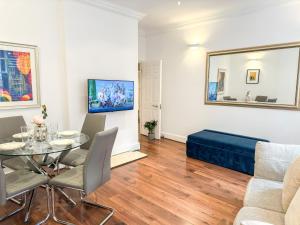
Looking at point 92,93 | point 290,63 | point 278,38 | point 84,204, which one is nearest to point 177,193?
point 84,204

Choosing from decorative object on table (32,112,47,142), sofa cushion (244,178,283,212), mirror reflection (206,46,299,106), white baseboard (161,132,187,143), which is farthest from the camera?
white baseboard (161,132,187,143)

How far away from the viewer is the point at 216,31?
425cm

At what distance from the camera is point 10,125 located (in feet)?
8.98

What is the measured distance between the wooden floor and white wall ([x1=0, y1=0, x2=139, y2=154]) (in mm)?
1253

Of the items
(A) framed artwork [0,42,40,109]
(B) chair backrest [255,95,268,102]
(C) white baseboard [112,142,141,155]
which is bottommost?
(C) white baseboard [112,142,141,155]

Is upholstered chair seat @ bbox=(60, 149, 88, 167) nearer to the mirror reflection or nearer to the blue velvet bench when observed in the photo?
the blue velvet bench

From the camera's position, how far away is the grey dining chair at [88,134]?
2.70 meters

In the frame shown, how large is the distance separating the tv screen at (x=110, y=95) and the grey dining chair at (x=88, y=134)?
1.66 ft

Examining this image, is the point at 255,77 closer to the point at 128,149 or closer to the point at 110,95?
the point at 110,95

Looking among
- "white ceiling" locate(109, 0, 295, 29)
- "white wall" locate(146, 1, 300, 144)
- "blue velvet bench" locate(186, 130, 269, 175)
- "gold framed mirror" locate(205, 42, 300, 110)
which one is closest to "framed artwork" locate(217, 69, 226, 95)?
"gold framed mirror" locate(205, 42, 300, 110)

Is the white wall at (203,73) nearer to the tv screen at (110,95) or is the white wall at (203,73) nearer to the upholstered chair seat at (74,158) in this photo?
the tv screen at (110,95)

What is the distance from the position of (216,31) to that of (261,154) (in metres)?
3.00

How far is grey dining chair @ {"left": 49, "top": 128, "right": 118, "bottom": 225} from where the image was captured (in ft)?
6.27

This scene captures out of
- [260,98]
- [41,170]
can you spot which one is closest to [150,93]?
[260,98]
